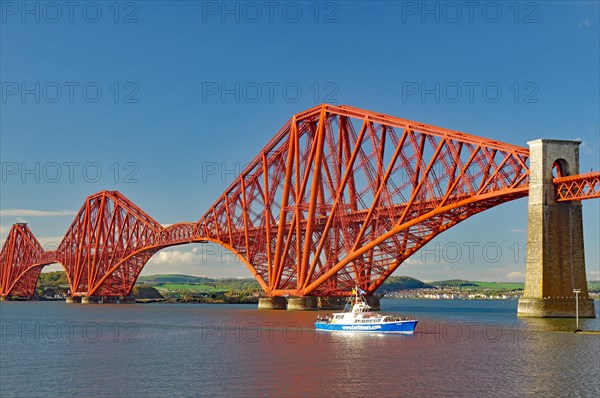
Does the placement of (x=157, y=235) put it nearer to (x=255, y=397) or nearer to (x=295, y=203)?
(x=295, y=203)

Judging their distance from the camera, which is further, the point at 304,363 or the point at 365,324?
the point at 365,324

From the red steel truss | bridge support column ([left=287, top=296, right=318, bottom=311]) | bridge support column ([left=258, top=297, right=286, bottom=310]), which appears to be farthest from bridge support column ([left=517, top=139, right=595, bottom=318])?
bridge support column ([left=258, top=297, right=286, bottom=310])

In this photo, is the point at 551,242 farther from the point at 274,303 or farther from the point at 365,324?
the point at 274,303

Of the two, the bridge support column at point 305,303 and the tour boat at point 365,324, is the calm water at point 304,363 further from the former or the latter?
the bridge support column at point 305,303

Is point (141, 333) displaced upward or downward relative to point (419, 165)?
downward

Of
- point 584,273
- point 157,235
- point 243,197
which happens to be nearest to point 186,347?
point 584,273

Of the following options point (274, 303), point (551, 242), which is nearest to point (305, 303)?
point (274, 303)
